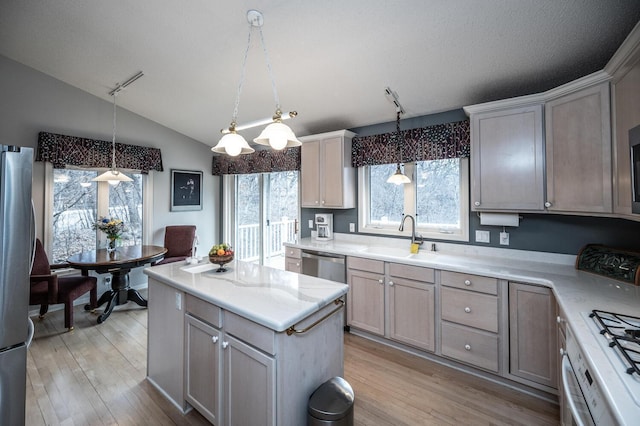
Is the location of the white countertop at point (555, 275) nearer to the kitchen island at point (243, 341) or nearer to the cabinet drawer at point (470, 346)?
the cabinet drawer at point (470, 346)

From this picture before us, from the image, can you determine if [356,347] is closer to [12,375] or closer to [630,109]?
[12,375]

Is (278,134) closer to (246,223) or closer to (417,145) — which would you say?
(417,145)

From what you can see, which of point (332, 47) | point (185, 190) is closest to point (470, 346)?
point (332, 47)

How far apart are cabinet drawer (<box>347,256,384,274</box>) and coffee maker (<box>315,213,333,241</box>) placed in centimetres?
87

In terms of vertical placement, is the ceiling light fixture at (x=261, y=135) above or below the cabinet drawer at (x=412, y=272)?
above

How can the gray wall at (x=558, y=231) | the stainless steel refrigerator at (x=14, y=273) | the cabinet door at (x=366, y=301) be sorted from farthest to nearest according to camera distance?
the cabinet door at (x=366, y=301), the gray wall at (x=558, y=231), the stainless steel refrigerator at (x=14, y=273)

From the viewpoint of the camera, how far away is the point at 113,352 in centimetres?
272

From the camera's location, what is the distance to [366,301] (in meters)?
2.91

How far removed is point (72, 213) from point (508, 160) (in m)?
5.28

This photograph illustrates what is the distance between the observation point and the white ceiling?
185cm

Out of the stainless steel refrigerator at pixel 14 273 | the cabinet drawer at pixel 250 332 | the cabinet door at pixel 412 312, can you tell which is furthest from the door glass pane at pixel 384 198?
the stainless steel refrigerator at pixel 14 273

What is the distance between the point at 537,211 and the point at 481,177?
497 mm

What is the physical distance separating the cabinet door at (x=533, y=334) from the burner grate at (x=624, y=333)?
2.11 feet

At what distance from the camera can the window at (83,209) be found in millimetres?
3709
